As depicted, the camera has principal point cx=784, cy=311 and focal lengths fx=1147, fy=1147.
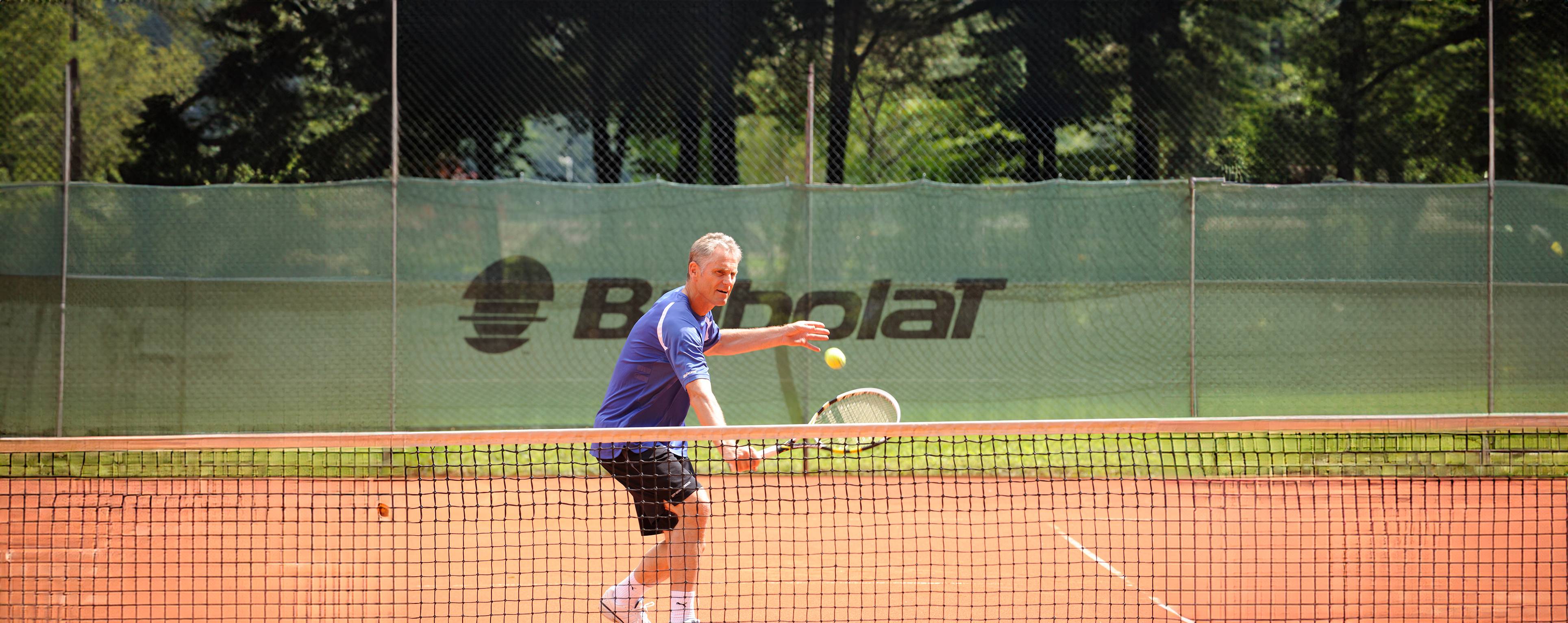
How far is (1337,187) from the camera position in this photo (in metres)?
8.75

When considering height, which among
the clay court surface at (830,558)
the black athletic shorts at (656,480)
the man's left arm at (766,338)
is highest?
the man's left arm at (766,338)

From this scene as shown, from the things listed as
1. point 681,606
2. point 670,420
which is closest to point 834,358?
point 670,420

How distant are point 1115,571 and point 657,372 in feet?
8.54

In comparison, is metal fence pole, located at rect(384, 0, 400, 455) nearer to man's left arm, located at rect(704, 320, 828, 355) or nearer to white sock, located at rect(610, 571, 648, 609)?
man's left arm, located at rect(704, 320, 828, 355)

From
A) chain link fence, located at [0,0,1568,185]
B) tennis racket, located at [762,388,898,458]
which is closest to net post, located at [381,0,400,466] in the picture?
chain link fence, located at [0,0,1568,185]

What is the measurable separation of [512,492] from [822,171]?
732 cm

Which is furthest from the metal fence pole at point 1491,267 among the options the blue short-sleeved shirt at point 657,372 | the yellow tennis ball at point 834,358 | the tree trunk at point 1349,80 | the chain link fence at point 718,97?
the blue short-sleeved shirt at point 657,372

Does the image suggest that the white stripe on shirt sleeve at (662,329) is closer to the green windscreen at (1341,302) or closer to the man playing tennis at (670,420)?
the man playing tennis at (670,420)

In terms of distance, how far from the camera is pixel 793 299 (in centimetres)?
864

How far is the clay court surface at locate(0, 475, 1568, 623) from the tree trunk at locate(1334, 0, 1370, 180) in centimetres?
548

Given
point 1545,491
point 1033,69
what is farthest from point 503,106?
point 1545,491

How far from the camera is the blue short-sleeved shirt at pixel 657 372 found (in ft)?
12.3

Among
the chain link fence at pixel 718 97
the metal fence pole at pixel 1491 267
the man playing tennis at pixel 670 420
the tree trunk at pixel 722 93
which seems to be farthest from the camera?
the tree trunk at pixel 722 93

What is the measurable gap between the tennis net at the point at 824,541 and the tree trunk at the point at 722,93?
470 cm
